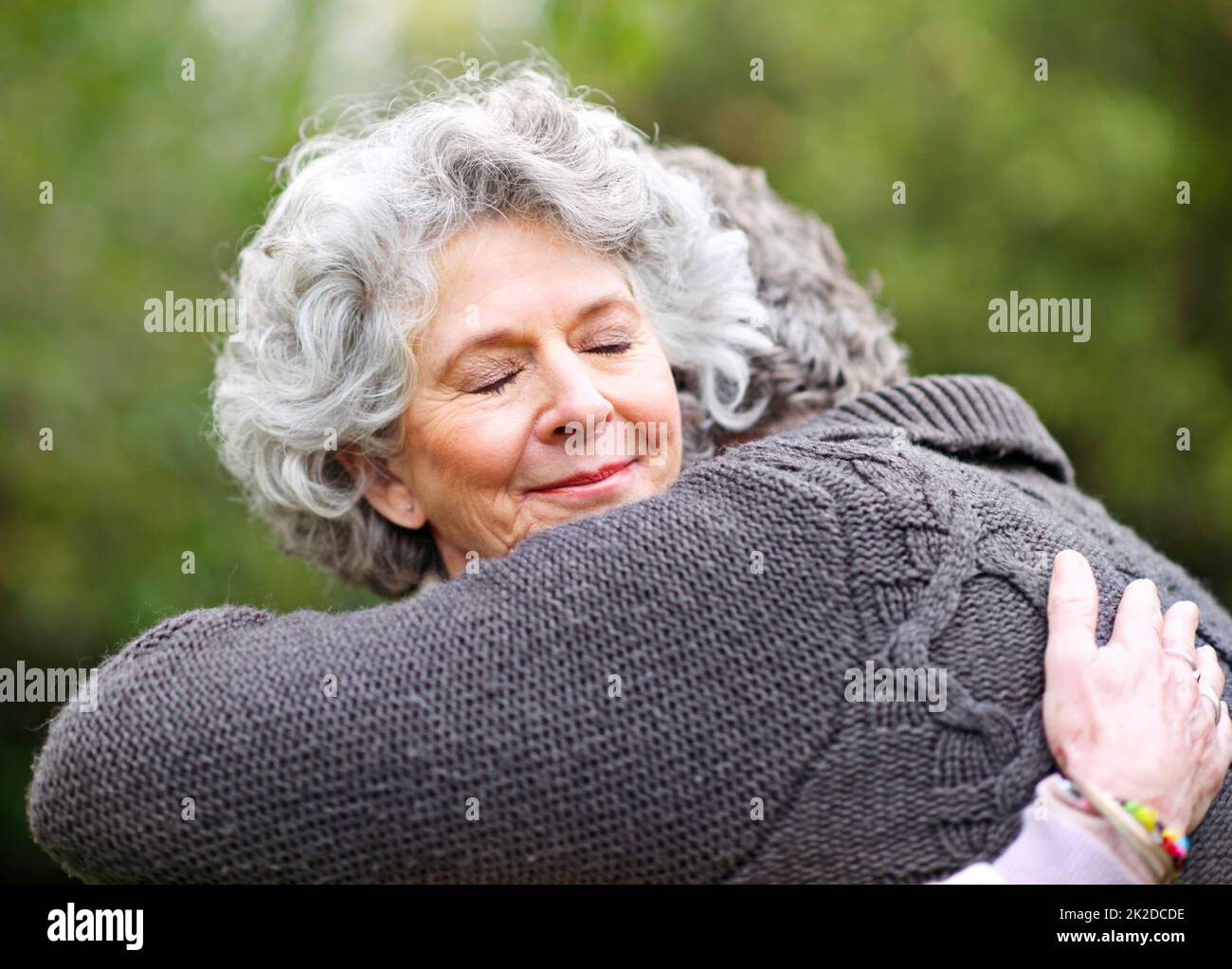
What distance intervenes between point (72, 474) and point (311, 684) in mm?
2992

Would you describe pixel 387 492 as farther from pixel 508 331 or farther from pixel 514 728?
pixel 514 728

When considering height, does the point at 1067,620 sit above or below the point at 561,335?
below

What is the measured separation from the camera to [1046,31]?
512cm

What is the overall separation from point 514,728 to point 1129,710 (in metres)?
0.84

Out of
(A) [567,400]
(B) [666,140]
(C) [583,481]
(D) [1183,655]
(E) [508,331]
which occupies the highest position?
(B) [666,140]

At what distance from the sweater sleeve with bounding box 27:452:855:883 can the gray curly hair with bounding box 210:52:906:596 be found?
748 mm

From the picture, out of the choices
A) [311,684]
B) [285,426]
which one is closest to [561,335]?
[285,426]

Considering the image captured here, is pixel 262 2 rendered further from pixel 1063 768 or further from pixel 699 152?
pixel 1063 768

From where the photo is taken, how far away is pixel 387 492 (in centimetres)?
252

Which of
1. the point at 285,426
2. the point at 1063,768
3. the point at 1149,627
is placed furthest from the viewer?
the point at 285,426

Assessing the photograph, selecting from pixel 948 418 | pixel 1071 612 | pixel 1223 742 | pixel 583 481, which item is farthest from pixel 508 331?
pixel 1223 742

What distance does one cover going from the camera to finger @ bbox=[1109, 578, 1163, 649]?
1.73 m

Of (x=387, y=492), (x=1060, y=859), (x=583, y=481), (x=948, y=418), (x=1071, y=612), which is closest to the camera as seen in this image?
(x=1060, y=859)

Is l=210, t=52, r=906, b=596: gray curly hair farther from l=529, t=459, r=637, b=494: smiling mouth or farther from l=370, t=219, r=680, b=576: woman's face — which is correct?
l=529, t=459, r=637, b=494: smiling mouth
